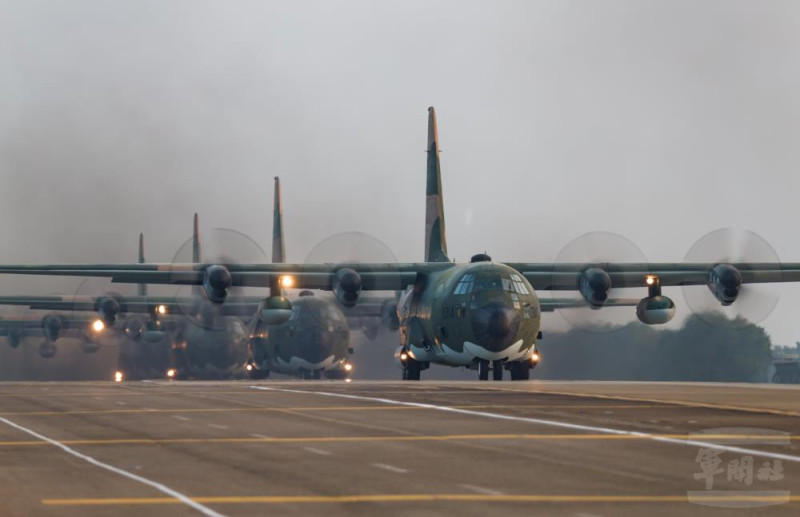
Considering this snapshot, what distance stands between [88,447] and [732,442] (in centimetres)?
1045

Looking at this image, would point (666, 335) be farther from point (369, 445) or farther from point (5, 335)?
point (369, 445)

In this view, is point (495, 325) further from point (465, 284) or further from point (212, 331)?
point (212, 331)

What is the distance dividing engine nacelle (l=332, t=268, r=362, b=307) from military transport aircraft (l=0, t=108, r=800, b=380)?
0.05 m

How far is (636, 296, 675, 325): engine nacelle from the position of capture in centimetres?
5269

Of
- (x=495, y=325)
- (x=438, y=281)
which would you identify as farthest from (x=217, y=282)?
(x=495, y=325)

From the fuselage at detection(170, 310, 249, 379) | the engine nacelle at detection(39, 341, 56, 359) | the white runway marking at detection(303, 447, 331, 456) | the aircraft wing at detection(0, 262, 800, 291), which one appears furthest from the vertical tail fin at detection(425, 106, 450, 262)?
the engine nacelle at detection(39, 341, 56, 359)

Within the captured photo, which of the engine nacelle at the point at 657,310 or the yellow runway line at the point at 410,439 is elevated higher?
the engine nacelle at the point at 657,310

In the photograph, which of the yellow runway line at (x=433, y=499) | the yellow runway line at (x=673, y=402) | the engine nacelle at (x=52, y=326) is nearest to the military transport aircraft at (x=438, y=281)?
the yellow runway line at (x=673, y=402)

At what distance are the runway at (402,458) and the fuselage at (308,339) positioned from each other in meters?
49.1

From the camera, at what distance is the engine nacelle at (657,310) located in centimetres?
5269

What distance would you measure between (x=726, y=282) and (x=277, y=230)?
139 feet

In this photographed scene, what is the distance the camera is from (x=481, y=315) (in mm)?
45312

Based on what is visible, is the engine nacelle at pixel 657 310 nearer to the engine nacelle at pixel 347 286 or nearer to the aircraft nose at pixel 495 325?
the aircraft nose at pixel 495 325

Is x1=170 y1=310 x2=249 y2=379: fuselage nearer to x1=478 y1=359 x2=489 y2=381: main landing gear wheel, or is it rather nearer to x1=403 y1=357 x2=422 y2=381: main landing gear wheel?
x1=403 y1=357 x2=422 y2=381: main landing gear wheel
